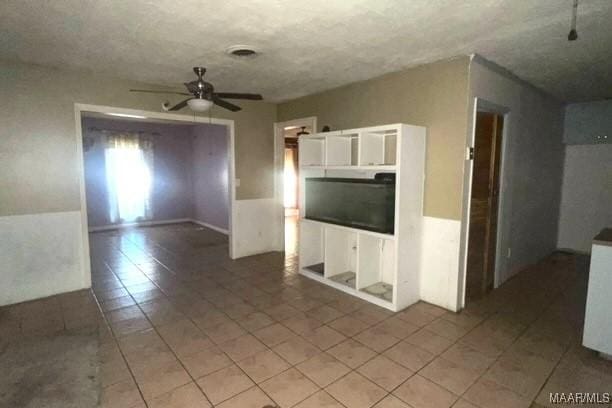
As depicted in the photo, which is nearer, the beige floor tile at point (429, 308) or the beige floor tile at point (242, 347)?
the beige floor tile at point (242, 347)

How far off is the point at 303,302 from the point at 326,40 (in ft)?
7.87

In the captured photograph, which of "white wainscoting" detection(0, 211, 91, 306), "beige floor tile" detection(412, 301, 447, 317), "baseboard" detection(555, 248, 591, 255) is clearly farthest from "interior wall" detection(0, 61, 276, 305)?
"baseboard" detection(555, 248, 591, 255)

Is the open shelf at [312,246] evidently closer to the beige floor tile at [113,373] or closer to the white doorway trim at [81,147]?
the white doorway trim at [81,147]

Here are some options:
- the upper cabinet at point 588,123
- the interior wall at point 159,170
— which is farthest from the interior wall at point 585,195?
the interior wall at point 159,170

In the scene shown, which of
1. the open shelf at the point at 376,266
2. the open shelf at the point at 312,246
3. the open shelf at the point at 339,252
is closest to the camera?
the open shelf at the point at 376,266

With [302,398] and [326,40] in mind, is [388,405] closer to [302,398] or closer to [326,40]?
[302,398]

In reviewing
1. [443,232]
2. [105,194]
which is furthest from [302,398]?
[105,194]

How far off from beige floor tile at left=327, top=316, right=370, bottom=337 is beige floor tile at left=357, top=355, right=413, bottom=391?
1.27 feet

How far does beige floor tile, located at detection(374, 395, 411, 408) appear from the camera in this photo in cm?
180

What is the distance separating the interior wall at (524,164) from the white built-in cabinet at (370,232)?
52 cm

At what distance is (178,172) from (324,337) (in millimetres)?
6435

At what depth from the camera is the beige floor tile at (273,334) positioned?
97.5 inches

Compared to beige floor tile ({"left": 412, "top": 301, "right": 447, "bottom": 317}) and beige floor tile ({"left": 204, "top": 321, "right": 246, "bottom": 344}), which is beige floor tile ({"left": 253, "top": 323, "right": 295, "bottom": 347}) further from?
beige floor tile ({"left": 412, "top": 301, "right": 447, "bottom": 317})

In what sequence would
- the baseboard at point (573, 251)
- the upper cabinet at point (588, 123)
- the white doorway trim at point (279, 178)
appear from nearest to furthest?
the upper cabinet at point (588, 123) → the baseboard at point (573, 251) → the white doorway trim at point (279, 178)
